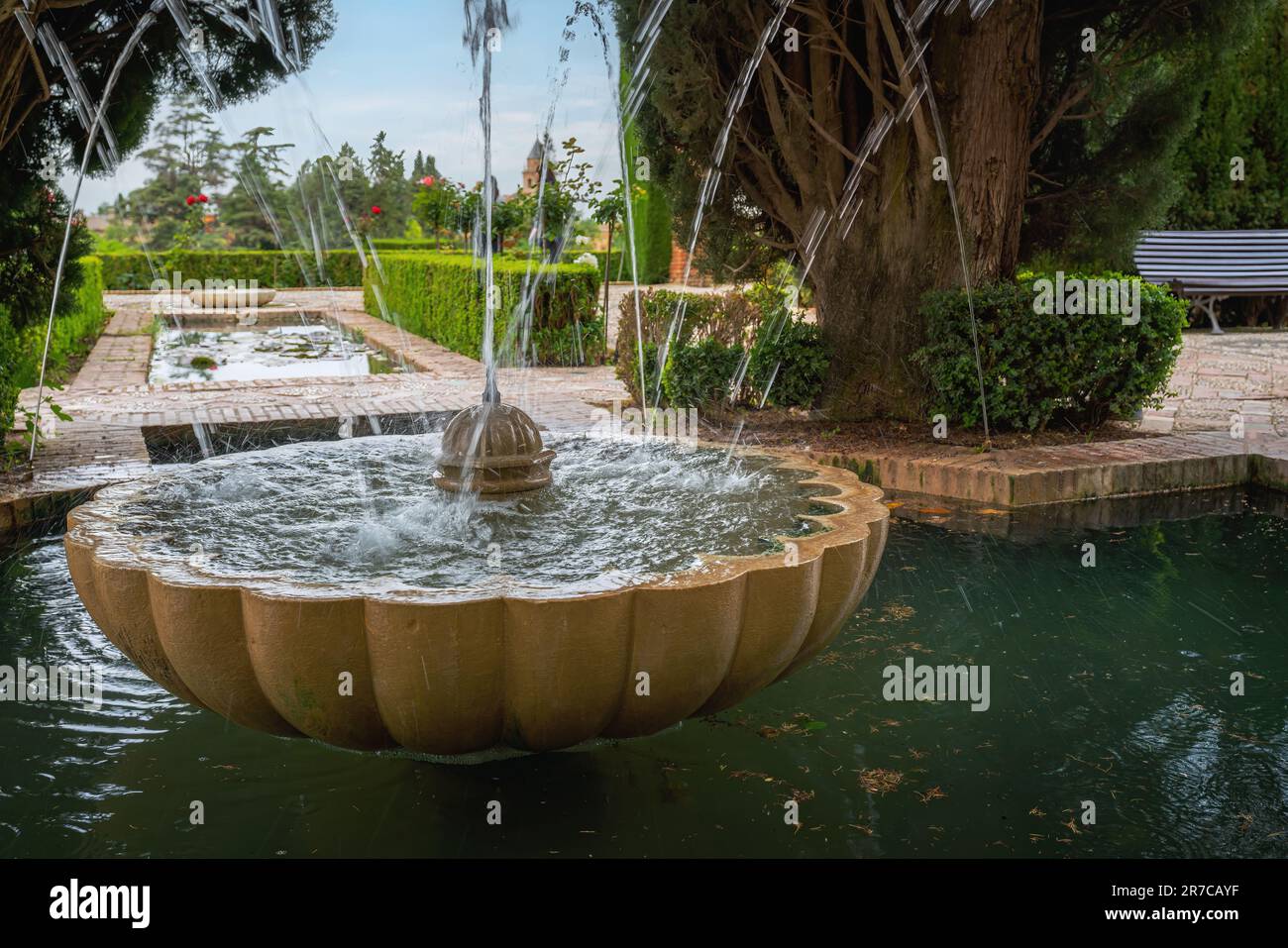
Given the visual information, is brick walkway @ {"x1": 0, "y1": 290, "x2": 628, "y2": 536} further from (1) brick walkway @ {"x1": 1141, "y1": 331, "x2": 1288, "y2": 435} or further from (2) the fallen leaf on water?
(1) brick walkway @ {"x1": 1141, "y1": 331, "x2": 1288, "y2": 435}

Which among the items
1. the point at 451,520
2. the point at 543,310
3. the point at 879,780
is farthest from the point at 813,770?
the point at 543,310

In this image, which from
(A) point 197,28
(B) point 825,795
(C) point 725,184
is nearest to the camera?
(B) point 825,795

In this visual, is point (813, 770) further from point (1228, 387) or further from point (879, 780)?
point (1228, 387)

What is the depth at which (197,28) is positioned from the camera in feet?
21.8

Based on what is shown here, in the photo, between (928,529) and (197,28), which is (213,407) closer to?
(197,28)

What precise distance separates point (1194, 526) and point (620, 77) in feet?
16.4

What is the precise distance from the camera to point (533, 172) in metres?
14.9

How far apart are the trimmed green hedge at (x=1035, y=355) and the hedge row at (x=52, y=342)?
211 inches

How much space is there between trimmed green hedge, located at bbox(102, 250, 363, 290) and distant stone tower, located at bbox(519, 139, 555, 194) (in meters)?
Answer: 11.9

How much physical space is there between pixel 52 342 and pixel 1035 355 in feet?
29.1

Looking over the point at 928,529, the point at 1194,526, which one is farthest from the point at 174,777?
the point at 1194,526

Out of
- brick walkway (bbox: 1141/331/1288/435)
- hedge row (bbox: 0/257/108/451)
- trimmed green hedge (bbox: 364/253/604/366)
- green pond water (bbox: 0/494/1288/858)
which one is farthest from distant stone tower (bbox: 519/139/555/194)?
green pond water (bbox: 0/494/1288/858)

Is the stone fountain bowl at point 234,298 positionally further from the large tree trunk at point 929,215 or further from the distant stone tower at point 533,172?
the large tree trunk at point 929,215

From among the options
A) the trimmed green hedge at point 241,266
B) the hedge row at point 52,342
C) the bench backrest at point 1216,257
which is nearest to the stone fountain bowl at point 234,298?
the hedge row at point 52,342
